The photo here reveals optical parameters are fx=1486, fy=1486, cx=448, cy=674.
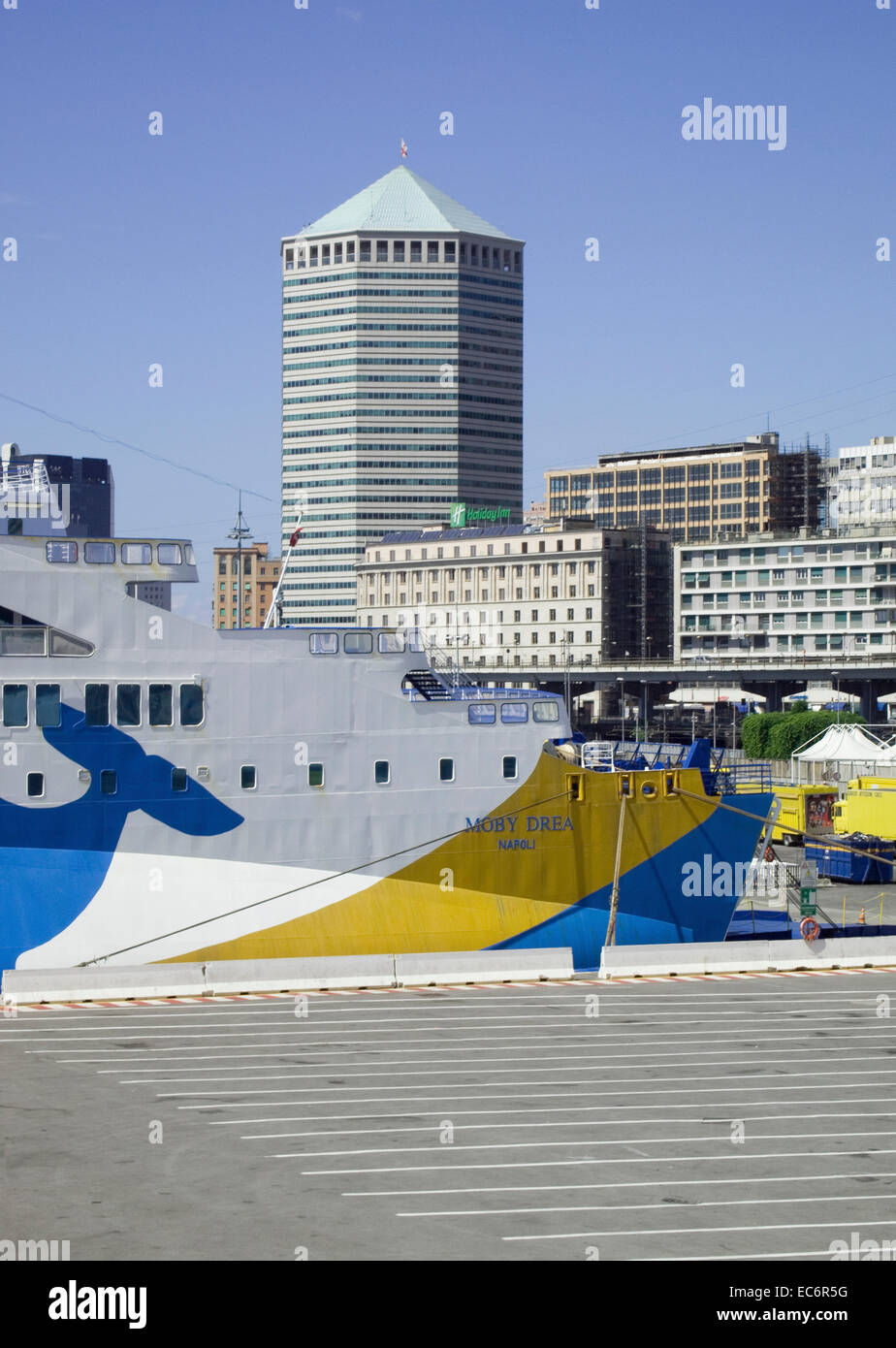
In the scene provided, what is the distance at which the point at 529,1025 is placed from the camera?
2680 cm

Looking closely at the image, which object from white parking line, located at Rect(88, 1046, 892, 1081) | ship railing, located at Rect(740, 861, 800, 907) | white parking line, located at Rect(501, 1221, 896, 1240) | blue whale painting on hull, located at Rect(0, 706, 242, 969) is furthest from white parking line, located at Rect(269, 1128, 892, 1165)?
ship railing, located at Rect(740, 861, 800, 907)

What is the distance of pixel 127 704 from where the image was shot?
1267 inches

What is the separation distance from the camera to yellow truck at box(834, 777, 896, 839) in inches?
2677

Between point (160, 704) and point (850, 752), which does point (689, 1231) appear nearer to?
point (160, 704)

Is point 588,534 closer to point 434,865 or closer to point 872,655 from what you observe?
point 872,655

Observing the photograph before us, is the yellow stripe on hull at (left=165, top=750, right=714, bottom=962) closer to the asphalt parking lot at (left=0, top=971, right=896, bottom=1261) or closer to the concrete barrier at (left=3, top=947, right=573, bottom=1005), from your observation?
the concrete barrier at (left=3, top=947, right=573, bottom=1005)

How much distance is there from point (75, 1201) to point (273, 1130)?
142 inches

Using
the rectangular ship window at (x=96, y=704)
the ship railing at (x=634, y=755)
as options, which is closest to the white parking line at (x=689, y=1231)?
the rectangular ship window at (x=96, y=704)

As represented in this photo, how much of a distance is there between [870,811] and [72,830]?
46473mm

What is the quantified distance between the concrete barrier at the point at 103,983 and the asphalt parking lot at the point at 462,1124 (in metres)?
0.68

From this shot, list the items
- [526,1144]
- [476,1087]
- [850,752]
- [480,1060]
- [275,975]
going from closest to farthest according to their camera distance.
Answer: [526,1144] < [476,1087] < [480,1060] < [275,975] < [850,752]

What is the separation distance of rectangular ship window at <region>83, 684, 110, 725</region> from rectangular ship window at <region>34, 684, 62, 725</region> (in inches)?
22.5

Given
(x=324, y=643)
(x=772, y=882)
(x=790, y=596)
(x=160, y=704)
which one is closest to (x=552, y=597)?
(x=790, y=596)
